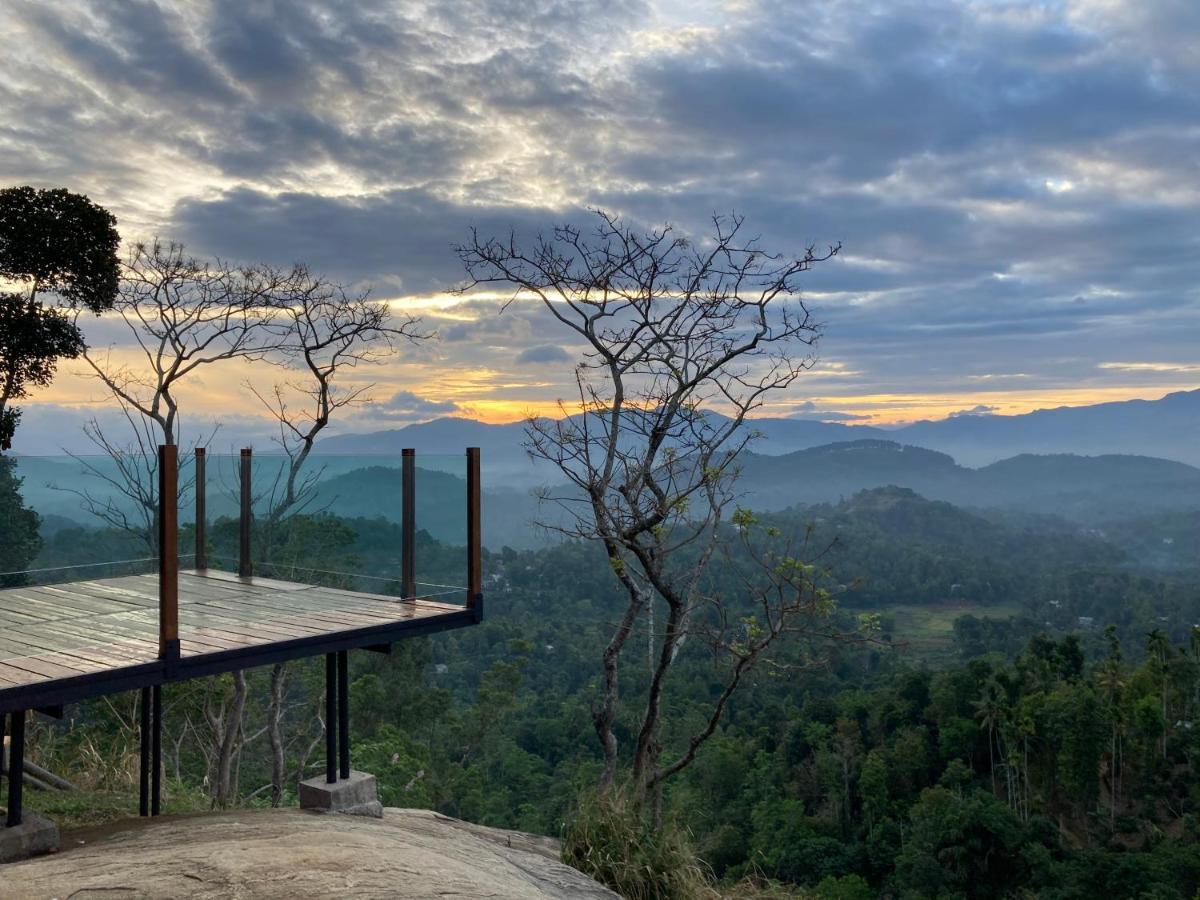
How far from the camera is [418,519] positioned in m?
6.03

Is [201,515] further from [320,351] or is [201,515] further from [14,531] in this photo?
[320,351]

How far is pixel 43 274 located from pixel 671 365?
6435 mm

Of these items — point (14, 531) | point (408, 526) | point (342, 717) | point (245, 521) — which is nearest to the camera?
point (342, 717)

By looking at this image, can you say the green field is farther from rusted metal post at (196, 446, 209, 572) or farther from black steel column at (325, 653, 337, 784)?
black steel column at (325, 653, 337, 784)

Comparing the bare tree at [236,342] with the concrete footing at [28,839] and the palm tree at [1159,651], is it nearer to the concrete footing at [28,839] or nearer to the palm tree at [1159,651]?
the concrete footing at [28,839]

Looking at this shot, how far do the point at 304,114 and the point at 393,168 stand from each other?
1595mm

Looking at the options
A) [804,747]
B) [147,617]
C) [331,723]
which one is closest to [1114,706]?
[804,747]

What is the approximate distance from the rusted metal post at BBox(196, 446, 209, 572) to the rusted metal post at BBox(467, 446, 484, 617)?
101 inches

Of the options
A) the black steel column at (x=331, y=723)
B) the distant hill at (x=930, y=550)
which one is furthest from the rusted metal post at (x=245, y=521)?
the distant hill at (x=930, y=550)

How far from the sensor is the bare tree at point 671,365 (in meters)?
7.97

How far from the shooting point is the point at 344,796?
552 cm

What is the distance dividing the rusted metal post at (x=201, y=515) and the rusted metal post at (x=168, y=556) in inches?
103

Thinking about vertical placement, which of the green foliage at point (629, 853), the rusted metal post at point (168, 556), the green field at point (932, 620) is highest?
the rusted metal post at point (168, 556)

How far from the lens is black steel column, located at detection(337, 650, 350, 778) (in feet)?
18.5
